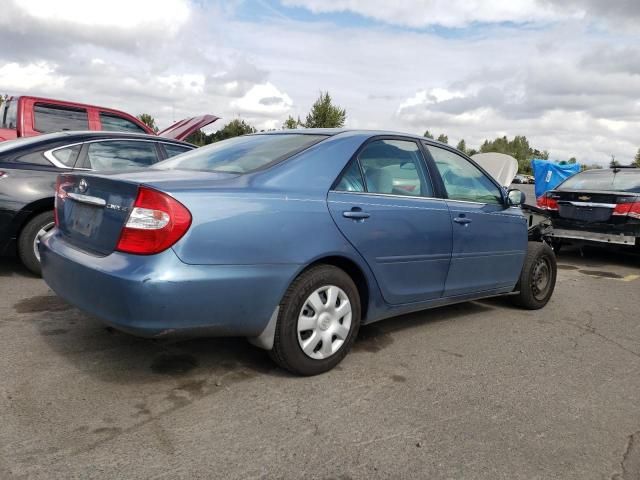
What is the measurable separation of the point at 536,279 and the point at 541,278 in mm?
110

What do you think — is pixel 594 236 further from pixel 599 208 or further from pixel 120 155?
pixel 120 155

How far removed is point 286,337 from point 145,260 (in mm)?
891

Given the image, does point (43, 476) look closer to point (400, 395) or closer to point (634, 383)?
point (400, 395)

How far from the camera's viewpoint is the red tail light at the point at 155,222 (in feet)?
8.64

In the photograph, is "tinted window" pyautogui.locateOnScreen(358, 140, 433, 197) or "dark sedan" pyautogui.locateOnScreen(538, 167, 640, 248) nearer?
"tinted window" pyautogui.locateOnScreen(358, 140, 433, 197)

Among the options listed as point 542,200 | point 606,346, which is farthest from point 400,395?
point 542,200

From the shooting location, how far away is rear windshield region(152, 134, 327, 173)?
11.0 feet

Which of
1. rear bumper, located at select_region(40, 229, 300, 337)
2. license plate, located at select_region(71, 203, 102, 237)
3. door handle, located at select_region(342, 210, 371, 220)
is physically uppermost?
door handle, located at select_region(342, 210, 371, 220)

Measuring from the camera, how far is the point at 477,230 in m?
4.24

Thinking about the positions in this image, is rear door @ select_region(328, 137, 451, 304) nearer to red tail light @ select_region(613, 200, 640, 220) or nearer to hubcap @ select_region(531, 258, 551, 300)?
hubcap @ select_region(531, 258, 551, 300)

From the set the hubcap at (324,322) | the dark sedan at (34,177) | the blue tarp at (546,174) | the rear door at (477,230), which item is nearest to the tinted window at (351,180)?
the hubcap at (324,322)

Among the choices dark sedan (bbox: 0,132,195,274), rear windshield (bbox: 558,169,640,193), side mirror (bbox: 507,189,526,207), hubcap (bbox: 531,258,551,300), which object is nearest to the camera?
side mirror (bbox: 507,189,526,207)

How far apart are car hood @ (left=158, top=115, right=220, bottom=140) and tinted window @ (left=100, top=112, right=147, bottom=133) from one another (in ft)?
5.23

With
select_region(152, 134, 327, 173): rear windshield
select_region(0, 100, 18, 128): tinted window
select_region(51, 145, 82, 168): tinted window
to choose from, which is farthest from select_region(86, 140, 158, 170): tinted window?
select_region(0, 100, 18, 128): tinted window
